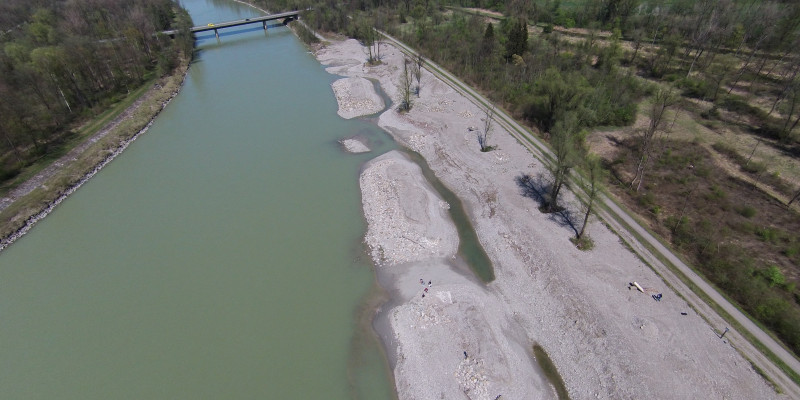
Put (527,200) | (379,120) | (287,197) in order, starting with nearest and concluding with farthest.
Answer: (527,200)
(287,197)
(379,120)

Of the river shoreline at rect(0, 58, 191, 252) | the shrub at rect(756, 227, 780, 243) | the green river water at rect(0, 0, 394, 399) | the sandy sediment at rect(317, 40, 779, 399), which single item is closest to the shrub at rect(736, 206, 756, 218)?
the shrub at rect(756, 227, 780, 243)

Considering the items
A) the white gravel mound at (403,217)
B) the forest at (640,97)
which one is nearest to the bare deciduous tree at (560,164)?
the forest at (640,97)

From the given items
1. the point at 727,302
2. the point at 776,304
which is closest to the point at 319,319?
the point at 727,302

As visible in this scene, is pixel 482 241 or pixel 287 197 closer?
pixel 482 241

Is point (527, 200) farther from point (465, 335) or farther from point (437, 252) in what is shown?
point (465, 335)

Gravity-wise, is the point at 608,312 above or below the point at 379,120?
below

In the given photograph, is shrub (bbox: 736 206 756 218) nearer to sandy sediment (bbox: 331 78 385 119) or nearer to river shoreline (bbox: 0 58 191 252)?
sandy sediment (bbox: 331 78 385 119)

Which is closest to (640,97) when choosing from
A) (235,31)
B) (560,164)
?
(560,164)

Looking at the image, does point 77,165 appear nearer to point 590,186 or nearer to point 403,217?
point 403,217
